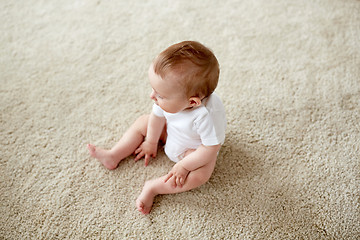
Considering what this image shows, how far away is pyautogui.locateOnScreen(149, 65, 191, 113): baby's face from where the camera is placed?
2.34 feet

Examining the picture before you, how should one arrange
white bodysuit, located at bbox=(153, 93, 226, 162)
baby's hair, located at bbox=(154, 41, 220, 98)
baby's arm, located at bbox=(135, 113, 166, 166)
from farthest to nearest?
1. baby's arm, located at bbox=(135, 113, 166, 166)
2. white bodysuit, located at bbox=(153, 93, 226, 162)
3. baby's hair, located at bbox=(154, 41, 220, 98)

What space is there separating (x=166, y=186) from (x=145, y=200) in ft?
0.24

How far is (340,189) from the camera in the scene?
94cm

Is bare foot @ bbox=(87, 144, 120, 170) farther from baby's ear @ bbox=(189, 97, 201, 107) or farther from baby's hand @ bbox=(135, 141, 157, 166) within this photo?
baby's ear @ bbox=(189, 97, 201, 107)

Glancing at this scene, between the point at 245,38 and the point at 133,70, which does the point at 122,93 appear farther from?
the point at 245,38

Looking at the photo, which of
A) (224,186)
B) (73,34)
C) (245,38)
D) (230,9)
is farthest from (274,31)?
(73,34)

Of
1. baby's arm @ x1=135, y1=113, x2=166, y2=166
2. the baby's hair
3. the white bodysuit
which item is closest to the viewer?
the baby's hair

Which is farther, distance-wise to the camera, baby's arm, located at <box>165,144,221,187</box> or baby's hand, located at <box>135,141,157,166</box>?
baby's hand, located at <box>135,141,157,166</box>

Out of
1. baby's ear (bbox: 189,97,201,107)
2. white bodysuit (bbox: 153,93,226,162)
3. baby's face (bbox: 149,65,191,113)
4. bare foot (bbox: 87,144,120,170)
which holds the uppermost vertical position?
baby's face (bbox: 149,65,191,113)

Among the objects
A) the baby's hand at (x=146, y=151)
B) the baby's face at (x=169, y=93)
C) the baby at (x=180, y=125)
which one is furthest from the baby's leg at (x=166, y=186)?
the baby's face at (x=169, y=93)

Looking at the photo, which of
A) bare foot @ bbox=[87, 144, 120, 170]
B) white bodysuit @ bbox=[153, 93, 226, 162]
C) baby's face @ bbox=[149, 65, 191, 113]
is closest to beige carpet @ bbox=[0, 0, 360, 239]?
bare foot @ bbox=[87, 144, 120, 170]

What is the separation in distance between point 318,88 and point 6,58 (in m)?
1.28

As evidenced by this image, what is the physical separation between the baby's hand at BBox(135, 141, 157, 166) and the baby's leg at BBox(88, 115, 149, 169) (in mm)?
19

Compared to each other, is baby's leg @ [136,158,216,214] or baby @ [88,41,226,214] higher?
baby @ [88,41,226,214]
